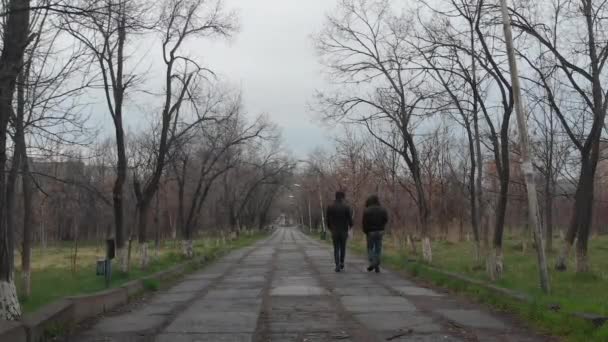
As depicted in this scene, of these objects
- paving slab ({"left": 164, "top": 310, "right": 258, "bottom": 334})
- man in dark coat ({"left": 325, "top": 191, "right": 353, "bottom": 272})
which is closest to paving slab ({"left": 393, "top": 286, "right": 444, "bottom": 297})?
man in dark coat ({"left": 325, "top": 191, "right": 353, "bottom": 272})

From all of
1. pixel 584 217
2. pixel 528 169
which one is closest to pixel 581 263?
pixel 584 217

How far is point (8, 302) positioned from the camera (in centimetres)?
841

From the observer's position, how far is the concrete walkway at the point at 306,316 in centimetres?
804

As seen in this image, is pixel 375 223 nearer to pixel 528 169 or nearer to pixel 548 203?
pixel 528 169

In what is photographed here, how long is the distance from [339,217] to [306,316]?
7.70 meters

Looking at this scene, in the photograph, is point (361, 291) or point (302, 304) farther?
point (361, 291)

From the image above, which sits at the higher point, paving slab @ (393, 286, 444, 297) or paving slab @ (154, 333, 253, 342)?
paving slab @ (393, 286, 444, 297)

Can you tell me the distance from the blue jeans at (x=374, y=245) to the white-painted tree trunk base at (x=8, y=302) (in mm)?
10011

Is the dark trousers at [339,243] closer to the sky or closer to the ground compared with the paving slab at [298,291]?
closer to the sky

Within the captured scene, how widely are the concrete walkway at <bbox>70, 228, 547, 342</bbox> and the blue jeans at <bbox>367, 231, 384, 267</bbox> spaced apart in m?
2.18

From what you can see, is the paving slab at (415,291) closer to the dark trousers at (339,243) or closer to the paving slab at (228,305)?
the paving slab at (228,305)

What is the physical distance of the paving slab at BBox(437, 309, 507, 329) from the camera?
886 cm

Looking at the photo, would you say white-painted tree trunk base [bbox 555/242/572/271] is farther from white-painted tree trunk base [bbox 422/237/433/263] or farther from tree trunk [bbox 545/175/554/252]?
tree trunk [bbox 545/175/554/252]

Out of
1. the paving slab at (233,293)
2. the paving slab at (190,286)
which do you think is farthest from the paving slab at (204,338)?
the paving slab at (190,286)
